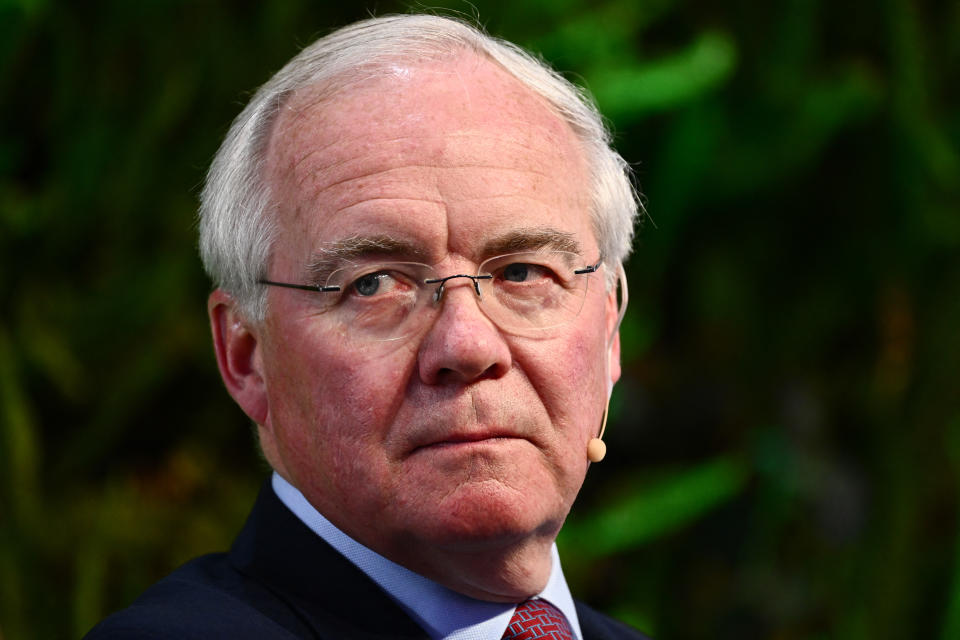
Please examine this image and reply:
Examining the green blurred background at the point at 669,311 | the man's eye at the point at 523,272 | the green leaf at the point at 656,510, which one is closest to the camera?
the man's eye at the point at 523,272

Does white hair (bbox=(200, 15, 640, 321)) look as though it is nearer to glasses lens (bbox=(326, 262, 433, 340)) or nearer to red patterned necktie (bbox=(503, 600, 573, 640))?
glasses lens (bbox=(326, 262, 433, 340))

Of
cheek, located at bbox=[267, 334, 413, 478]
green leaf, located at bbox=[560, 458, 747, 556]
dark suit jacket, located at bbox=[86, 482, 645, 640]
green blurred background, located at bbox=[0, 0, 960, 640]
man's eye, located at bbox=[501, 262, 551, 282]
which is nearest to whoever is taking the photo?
dark suit jacket, located at bbox=[86, 482, 645, 640]

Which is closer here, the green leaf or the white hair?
the white hair

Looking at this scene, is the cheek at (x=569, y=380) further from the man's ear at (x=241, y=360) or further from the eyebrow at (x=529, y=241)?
the man's ear at (x=241, y=360)

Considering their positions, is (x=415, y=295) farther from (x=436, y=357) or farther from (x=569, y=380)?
(x=569, y=380)

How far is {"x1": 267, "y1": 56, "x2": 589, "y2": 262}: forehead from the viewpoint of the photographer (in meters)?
1.34

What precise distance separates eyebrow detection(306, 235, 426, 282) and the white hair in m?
0.11

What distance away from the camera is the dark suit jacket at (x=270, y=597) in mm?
1182

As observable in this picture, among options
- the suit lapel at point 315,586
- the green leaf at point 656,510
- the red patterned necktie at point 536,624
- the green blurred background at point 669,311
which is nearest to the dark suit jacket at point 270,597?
the suit lapel at point 315,586

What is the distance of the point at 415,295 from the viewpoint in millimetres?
1346

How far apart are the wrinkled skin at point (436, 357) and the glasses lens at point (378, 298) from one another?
0.02 m

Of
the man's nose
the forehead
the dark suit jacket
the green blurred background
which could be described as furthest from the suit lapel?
the green blurred background

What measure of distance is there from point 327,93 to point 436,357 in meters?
0.42

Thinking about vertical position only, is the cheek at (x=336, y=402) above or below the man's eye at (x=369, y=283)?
below
